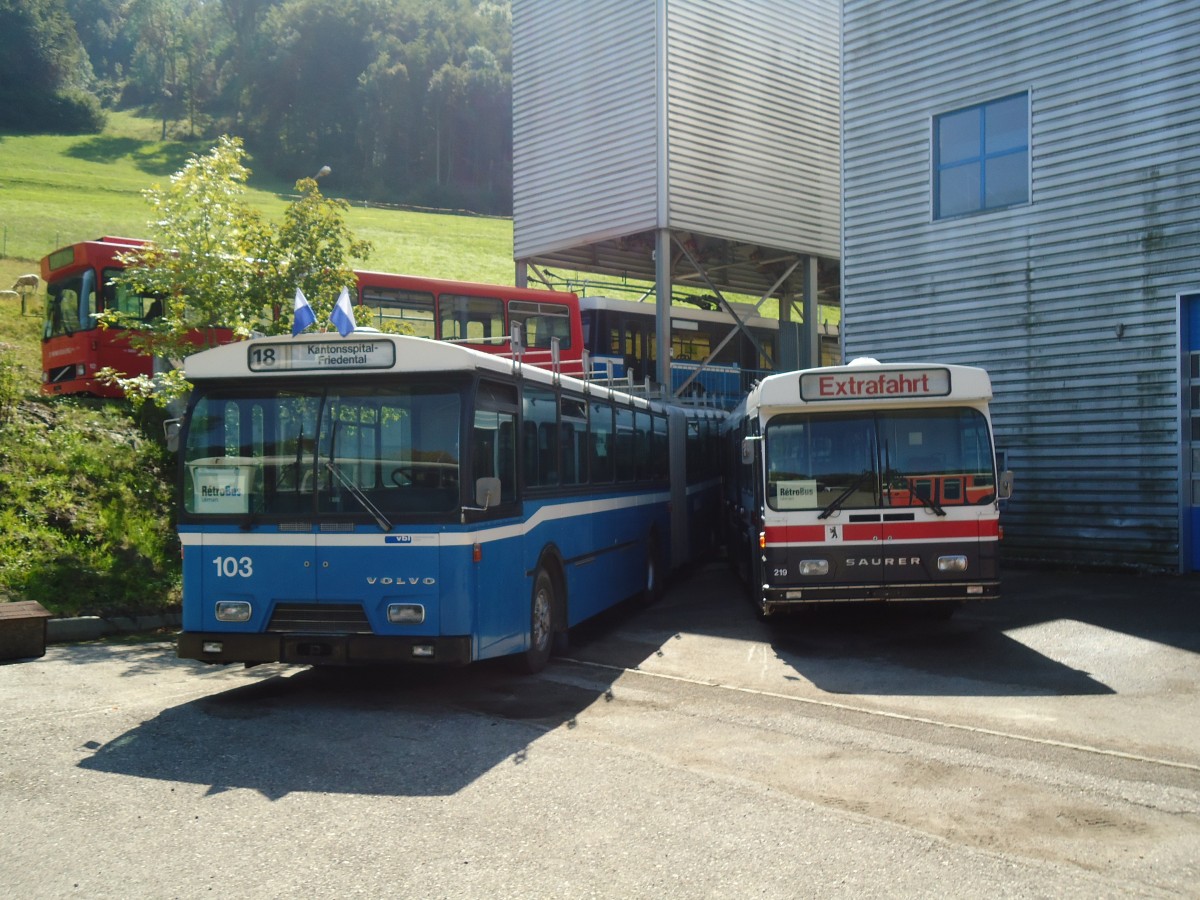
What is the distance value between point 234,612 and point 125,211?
59.3 meters

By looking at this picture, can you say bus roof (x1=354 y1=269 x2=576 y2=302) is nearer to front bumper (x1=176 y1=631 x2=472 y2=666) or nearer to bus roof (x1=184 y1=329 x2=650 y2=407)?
bus roof (x1=184 y1=329 x2=650 y2=407)

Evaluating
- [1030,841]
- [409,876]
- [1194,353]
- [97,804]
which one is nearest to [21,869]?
[97,804]

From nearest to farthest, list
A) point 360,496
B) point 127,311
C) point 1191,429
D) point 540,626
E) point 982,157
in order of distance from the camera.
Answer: point 360,496, point 540,626, point 1191,429, point 982,157, point 127,311

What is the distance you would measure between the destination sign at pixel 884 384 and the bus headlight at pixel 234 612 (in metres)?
5.57

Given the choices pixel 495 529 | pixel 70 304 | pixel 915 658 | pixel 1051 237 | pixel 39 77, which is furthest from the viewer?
pixel 39 77

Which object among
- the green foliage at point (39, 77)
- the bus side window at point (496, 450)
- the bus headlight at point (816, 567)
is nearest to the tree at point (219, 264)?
the bus side window at point (496, 450)

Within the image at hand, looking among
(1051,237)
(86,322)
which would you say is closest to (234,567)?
(86,322)

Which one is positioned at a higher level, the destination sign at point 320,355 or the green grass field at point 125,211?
the green grass field at point 125,211

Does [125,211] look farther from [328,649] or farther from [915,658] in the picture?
[915,658]

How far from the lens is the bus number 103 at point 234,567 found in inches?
335

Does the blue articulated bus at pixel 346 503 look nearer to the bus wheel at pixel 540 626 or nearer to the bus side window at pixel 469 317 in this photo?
the bus wheel at pixel 540 626

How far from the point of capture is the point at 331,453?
843cm

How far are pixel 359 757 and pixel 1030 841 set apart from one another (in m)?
3.91

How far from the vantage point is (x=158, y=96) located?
4542 inches
